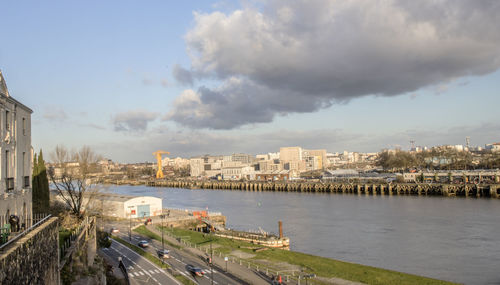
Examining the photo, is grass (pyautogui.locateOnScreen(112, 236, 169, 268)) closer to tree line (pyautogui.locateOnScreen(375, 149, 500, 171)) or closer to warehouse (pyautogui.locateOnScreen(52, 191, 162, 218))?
warehouse (pyautogui.locateOnScreen(52, 191, 162, 218))

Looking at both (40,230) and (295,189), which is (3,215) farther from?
(295,189)

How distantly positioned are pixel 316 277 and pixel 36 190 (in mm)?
17858

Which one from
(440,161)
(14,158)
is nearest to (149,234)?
(14,158)

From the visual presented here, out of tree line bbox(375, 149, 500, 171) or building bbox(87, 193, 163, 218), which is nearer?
building bbox(87, 193, 163, 218)

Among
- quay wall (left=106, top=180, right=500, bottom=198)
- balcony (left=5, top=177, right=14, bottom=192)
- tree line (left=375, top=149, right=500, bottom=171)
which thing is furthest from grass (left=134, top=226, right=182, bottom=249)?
tree line (left=375, top=149, right=500, bottom=171)

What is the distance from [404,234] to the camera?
3659 cm

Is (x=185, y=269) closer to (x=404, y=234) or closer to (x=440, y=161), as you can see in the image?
(x=404, y=234)

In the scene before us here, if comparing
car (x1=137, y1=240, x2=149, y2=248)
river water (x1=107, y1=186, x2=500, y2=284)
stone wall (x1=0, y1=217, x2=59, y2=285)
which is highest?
stone wall (x1=0, y1=217, x2=59, y2=285)

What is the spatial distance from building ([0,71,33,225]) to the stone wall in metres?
1.26

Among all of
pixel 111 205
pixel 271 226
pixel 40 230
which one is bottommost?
pixel 271 226

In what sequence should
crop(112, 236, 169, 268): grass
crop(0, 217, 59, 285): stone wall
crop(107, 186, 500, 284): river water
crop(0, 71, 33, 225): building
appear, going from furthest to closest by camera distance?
crop(107, 186, 500, 284): river water, crop(112, 236, 169, 268): grass, crop(0, 71, 33, 225): building, crop(0, 217, 59, 285): stone wall

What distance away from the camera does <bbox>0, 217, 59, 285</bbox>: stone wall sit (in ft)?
20.8

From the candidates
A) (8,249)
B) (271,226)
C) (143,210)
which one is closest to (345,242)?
(271,226)

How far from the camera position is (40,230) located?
880 centimetres
